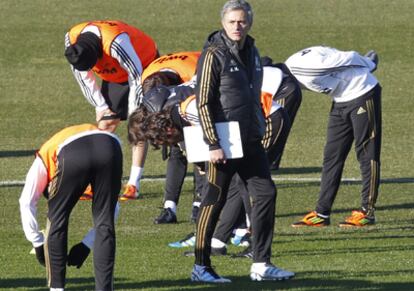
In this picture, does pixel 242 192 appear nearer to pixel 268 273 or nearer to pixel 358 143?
pixel 268 273

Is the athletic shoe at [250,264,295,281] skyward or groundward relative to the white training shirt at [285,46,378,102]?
groundward

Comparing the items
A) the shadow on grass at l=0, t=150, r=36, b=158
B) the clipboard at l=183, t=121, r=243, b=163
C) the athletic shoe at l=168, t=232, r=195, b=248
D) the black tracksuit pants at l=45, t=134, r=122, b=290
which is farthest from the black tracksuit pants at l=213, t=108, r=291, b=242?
the shadow on grass at l=0, t=150, r=36, b=158

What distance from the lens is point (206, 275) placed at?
364 inches

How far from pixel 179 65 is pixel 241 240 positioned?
1.68 m

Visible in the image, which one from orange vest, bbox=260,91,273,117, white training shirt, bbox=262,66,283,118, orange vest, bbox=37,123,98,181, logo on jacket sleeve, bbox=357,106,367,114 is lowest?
logo on jacket sleeve, bbox=357,106,367,114

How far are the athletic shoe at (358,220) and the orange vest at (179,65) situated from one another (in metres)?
1.93

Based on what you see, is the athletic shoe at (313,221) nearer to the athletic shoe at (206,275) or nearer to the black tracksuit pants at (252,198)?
the black tracksuit pants at (252,198)

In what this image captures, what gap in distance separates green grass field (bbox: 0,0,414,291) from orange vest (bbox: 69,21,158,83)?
1.32 meters

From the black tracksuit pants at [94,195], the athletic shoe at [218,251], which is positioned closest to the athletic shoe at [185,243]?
the athletic shoe at [218,251]

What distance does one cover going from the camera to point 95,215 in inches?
332

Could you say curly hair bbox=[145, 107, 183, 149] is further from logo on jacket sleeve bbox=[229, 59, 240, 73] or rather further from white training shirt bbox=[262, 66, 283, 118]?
white training shirt bbox=[262, 66, 283, 118]

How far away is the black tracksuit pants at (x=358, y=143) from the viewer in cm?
1198

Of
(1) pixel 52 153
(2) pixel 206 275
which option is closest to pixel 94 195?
(1) pixel 52 153

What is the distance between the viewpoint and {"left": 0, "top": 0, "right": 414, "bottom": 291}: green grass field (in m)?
9.77
